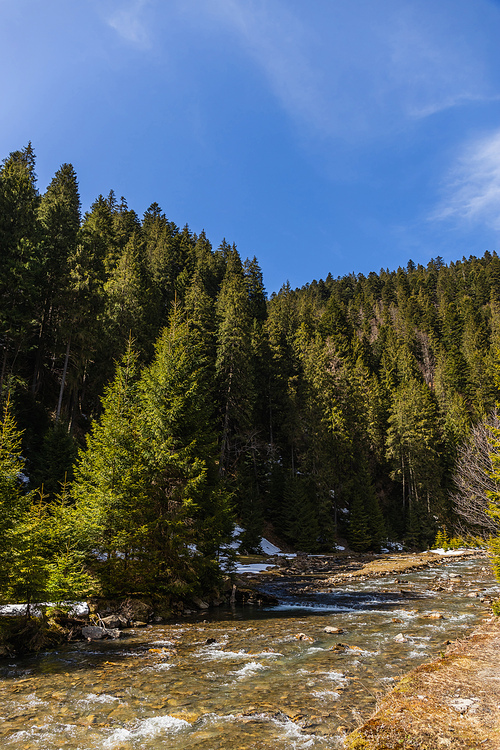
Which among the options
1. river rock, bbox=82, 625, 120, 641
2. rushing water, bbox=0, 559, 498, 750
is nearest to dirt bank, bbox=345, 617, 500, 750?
rushing water, bbox=0, 559, 498, 750

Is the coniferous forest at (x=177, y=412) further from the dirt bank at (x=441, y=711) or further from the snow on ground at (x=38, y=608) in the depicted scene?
the dirt bank at (x=441, y=711)

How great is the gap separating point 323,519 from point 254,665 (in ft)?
114

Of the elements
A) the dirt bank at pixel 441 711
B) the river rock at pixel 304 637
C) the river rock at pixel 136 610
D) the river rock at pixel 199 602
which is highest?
the dirt bank at pixel 441 711

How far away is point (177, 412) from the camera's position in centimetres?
1712

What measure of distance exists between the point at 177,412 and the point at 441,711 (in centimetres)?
1311

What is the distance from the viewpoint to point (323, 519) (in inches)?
1658

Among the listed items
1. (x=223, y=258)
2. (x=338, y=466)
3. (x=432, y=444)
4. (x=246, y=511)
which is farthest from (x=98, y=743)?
(x=223, y=258)

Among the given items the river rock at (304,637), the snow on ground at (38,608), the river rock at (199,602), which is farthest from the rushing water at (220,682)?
the river rock at (199,602)

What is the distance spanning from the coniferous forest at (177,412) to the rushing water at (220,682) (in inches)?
107

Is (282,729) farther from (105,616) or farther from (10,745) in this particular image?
(105,616)

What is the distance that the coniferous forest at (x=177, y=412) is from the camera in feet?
48.2

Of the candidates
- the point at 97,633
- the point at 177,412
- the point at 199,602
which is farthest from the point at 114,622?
the point at 177,412

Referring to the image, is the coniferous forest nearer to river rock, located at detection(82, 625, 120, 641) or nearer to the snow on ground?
the snow on ground

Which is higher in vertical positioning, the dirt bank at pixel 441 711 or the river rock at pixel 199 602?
the dirt bank at pixel 441 711
